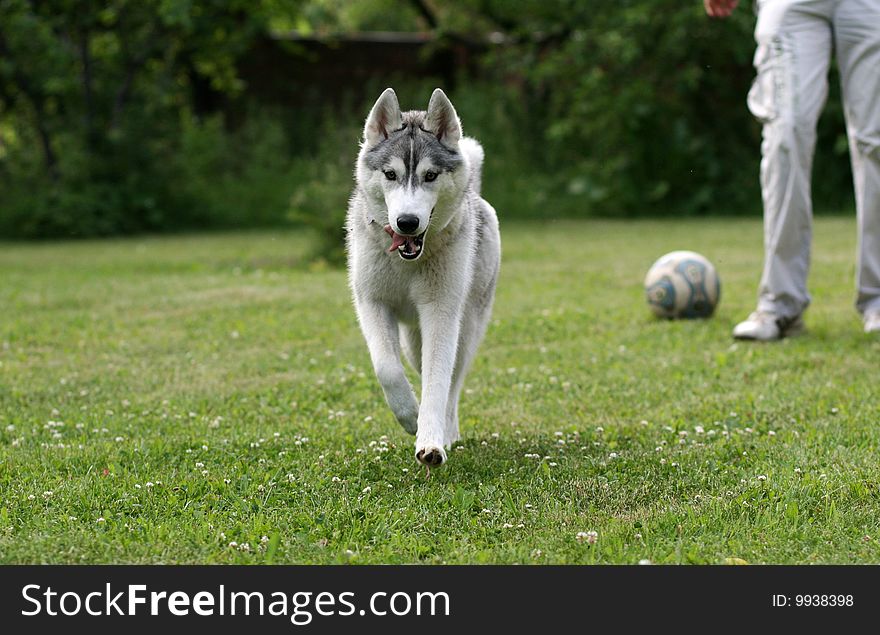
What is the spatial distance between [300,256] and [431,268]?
8.33 meters

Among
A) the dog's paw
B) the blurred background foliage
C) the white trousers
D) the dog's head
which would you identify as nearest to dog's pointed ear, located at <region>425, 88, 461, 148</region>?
the dog's head

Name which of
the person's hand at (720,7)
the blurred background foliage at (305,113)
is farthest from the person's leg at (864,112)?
the blurred background foliage at (305,113)

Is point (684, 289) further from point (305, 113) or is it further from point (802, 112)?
point (305, 113)

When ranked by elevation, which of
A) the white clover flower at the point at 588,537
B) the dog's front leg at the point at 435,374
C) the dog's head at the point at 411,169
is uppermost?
the dog's head at the point at 411,169

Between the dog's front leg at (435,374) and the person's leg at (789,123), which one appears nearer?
the dog's front leg at (435,374)

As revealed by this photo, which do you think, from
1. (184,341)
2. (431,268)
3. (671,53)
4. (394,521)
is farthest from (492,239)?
(671,53)

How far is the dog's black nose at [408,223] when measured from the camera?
13.2ft

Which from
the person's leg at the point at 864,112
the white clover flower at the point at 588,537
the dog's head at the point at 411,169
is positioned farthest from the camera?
the person's leg at the point at 864,112

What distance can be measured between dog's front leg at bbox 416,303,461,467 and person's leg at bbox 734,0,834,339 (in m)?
3.20

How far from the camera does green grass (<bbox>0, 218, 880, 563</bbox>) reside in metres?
3.46

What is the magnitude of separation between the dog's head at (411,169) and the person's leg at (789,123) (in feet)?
10.5

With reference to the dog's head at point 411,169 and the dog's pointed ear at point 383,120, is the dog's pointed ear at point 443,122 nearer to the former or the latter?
the dog's head at point 411,169

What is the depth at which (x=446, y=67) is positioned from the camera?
22531 millimetres
